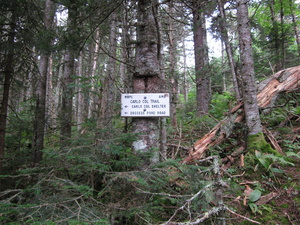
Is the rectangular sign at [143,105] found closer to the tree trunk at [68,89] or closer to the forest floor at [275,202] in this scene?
the forest floor at [275,202]

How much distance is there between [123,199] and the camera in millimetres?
2609

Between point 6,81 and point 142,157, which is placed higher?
point 6,81

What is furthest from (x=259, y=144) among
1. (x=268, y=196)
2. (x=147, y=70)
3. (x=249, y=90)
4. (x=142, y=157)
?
(x=147, y=70)

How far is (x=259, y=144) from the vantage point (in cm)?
423

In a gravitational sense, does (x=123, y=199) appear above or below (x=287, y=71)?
below

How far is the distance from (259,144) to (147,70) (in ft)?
9.64

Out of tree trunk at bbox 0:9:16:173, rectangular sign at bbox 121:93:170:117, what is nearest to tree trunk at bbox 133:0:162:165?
rectangular sign at bbox 121:93:170:117

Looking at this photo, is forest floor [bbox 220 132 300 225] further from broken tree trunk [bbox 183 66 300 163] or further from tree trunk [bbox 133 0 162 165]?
tree trunk [bbox 133 0 162 165]

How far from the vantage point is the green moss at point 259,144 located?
4.14 m

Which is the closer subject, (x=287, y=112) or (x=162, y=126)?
(x=162, y=126)

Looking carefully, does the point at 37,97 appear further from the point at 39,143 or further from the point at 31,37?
the point at 31,37

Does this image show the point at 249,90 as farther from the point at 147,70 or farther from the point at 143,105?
the point at 143,105

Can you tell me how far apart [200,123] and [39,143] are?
4917 mm

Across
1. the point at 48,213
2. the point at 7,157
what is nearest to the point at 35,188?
the point at 48,213
